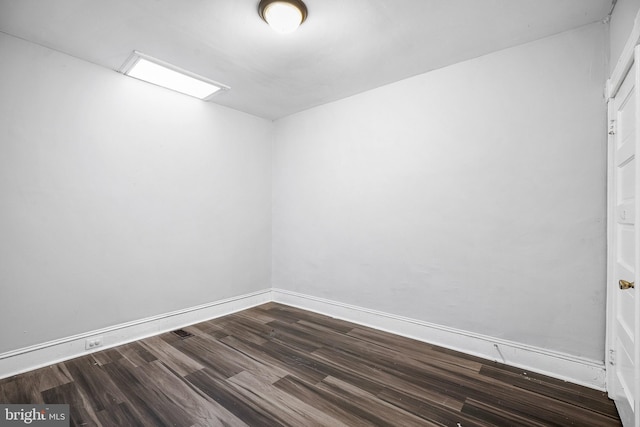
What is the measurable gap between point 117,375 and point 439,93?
3764 millimetres

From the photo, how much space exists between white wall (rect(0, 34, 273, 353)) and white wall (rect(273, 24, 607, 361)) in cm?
139

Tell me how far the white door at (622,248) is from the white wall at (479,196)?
0.14m

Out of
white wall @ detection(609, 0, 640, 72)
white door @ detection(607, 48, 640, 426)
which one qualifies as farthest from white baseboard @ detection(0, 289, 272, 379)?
white wall @ detection(609, 0, 640, 72)

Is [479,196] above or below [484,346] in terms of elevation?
above

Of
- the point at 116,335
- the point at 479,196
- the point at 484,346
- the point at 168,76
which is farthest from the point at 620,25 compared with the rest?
the point at 116,335

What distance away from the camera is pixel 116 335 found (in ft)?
9.58

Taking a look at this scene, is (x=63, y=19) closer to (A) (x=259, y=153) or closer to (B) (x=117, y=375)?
(A) (x=259, y=153)

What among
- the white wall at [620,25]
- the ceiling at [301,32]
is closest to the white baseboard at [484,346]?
the white wall at [620,25]

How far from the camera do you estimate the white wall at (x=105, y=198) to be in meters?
2.43

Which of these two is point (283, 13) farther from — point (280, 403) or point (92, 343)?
point (92, 343)

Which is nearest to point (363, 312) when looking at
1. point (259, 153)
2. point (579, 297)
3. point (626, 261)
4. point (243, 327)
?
point (243, 327)

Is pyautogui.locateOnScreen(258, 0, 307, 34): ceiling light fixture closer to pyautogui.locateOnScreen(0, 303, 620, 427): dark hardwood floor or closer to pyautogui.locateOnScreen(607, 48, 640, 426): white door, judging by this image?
pyautogui.locateOnScreen(607, 48, 640, 426): white door

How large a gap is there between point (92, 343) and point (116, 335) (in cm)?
20

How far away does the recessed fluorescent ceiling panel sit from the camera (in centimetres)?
277
